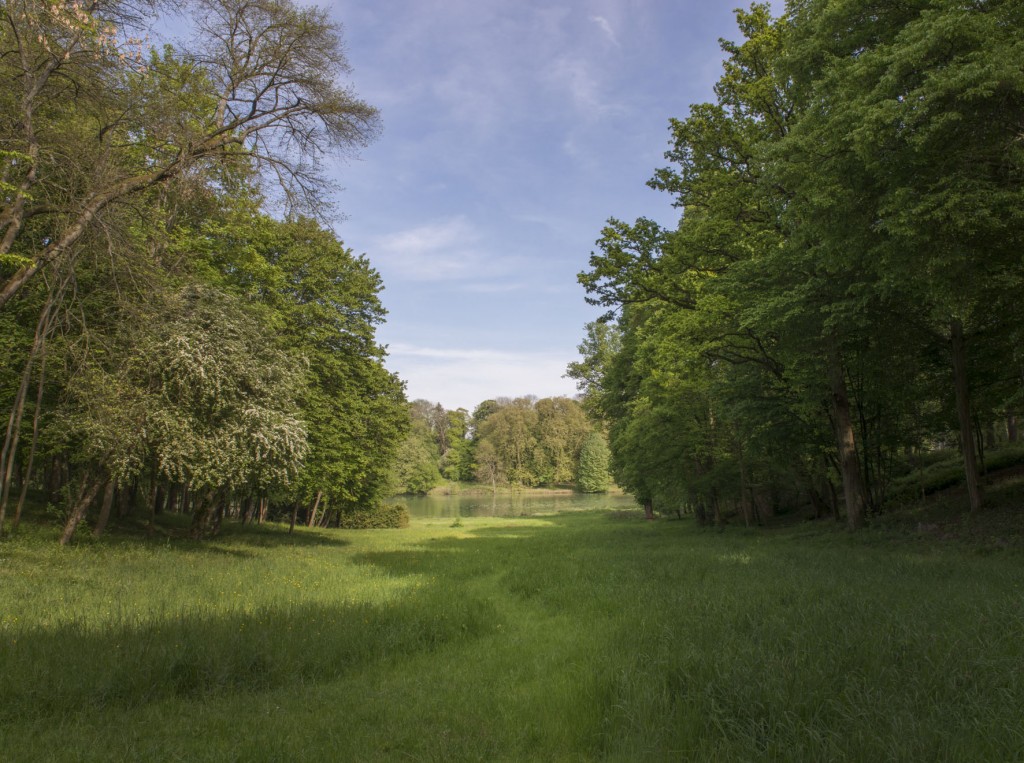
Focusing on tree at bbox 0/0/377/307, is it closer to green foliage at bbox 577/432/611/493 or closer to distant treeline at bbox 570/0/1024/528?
distant treeline at bbox 570/0/1024/528

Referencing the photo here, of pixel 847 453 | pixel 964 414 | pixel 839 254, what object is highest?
pixel 839 254

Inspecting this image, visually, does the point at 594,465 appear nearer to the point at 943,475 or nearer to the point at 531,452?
the point at 531,452

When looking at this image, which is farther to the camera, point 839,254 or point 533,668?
point 839,254

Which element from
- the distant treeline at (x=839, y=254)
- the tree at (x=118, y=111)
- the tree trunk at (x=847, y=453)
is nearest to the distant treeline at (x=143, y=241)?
the tree at (x=118, y=111)

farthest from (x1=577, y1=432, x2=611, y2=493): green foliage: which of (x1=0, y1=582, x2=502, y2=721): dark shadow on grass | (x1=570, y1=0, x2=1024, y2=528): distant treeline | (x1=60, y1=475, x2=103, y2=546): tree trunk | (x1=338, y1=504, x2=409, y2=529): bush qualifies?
(x1=0, y1=582, x2=502, y2=721): dark shadow on grass

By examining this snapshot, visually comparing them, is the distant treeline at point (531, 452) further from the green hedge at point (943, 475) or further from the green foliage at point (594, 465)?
the green hedge at point (943, 475)

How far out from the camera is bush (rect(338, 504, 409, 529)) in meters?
40.8

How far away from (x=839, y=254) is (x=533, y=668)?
10.3m

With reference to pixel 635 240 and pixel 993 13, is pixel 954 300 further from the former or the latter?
pixel 635 240

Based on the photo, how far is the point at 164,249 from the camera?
48.5ft

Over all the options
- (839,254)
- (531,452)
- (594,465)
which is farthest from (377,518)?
(531,452)

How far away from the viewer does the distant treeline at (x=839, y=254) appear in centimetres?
884

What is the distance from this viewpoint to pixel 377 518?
42.0 meters

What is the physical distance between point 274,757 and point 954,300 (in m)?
11.9
